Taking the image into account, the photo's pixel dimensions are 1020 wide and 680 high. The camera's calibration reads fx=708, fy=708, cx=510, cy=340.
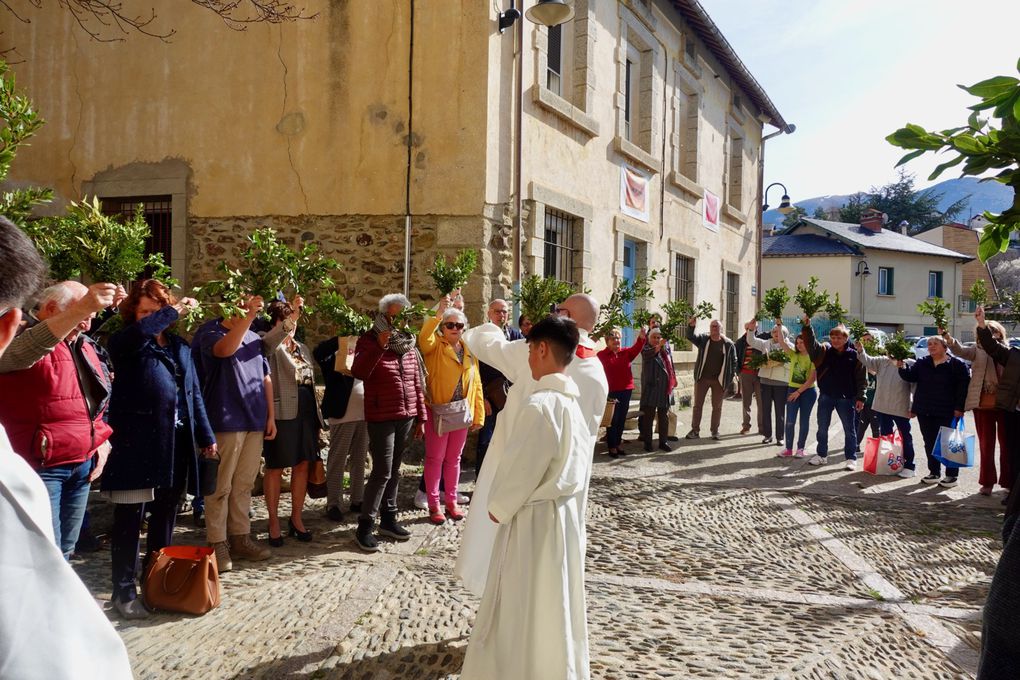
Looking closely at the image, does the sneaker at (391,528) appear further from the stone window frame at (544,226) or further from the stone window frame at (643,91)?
the stone window frame at (643,91)

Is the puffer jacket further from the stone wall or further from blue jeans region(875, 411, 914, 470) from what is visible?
blue jeans region(875, 411, 914, 470)

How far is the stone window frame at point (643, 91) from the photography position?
11781 millimetres

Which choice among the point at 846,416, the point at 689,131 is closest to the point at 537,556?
the point at 846,416

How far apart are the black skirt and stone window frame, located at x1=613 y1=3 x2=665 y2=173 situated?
8005mm

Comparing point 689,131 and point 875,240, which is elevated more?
point 875,240

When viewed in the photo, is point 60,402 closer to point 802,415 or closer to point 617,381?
point 617,381

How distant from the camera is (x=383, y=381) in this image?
5320mm

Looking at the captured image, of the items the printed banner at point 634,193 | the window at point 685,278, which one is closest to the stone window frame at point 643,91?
the printed banner at point 634,193

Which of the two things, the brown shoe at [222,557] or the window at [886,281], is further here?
the window at [886,281]

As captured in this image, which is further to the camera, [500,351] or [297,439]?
[297,439]

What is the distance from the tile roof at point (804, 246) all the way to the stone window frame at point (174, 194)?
101 feet

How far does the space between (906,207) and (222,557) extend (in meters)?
53.5

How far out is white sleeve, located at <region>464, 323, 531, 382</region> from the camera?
155 inches

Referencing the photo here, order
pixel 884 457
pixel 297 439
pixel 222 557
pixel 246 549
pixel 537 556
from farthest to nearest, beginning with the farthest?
pixel 884 457, pixel 297 439, pixel 246 549, pixel 222 557, pixel 537 556
